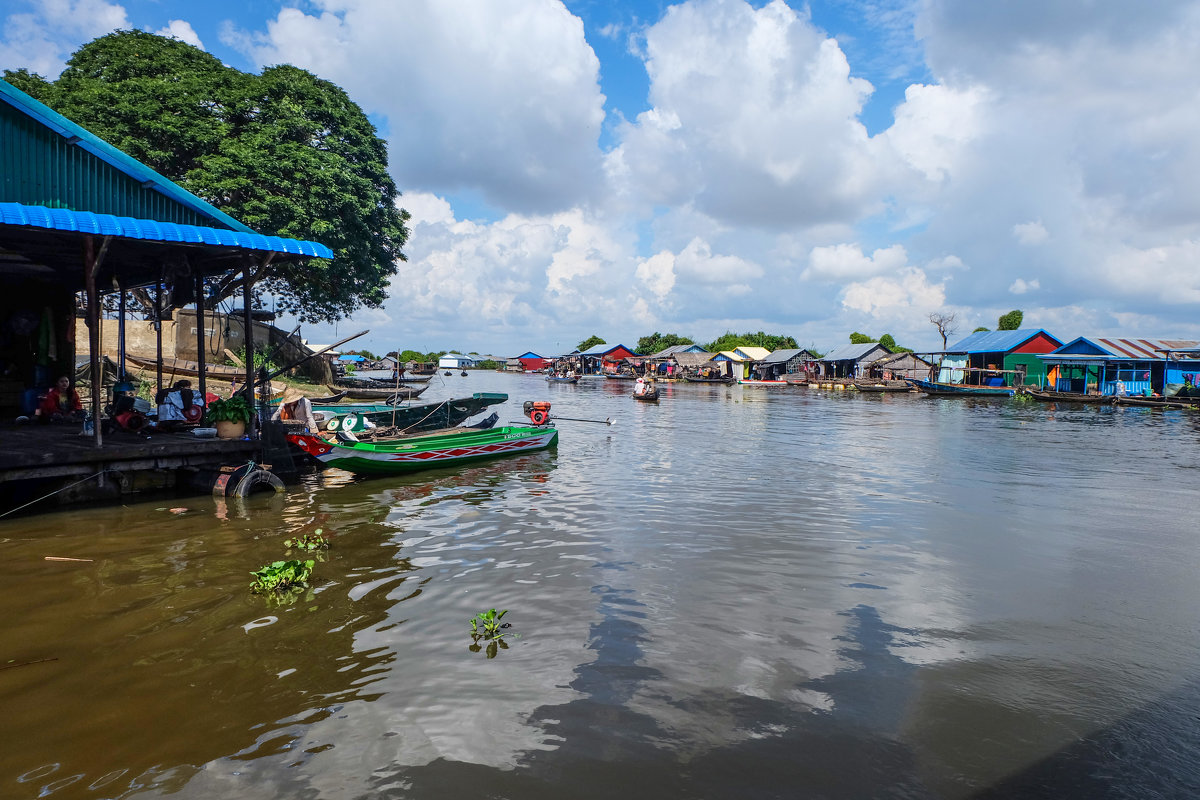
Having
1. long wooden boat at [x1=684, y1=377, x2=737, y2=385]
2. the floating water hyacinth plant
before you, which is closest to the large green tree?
the floating water hyacinth plant

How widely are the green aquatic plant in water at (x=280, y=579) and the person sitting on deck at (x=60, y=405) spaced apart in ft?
30.1

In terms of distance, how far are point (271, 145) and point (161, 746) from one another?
913 inches

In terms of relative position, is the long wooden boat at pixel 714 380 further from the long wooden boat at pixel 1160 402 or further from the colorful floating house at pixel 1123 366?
the long wooden boat at pixel 1160 402

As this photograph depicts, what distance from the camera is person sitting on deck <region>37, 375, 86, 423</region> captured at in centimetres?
1305

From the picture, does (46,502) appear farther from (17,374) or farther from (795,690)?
(795,690)

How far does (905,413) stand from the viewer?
1323 inches

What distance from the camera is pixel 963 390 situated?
154 ft

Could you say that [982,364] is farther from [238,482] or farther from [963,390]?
[238,482]

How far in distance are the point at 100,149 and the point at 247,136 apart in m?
12.9

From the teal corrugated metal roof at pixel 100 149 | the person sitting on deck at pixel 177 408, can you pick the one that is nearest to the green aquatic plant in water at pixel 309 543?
the person sitting on deck at pixel 177 408

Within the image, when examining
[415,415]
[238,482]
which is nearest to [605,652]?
[238,482]

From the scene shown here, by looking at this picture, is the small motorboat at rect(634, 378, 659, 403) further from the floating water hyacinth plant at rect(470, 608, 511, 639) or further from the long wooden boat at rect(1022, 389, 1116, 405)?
the floating water hyacinth plant at rect(470, 608, 511, 639)

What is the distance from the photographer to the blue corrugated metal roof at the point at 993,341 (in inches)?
1917

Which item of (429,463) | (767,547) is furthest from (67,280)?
(767,547)
